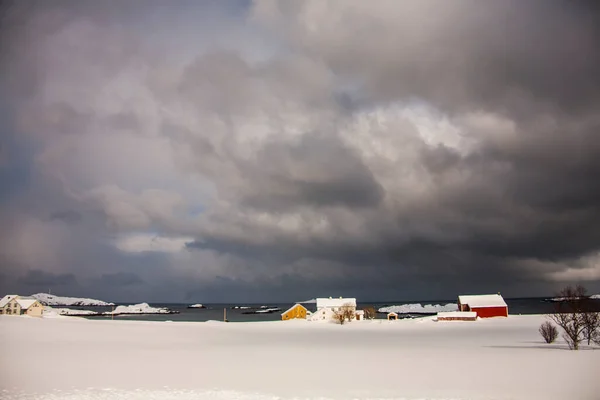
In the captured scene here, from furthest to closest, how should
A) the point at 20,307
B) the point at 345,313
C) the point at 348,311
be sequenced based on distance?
the point at 20,307
the point at 348,311
the point at 345,313

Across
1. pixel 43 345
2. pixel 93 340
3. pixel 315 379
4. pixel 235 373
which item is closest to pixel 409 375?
pixel 315 379

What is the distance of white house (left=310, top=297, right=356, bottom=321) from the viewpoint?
86188 mm

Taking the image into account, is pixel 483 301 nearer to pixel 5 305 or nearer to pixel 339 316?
pixel 339 316

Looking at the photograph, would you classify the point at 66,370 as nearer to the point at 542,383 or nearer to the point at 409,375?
the point at 409,375

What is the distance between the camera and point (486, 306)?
86.0 meters

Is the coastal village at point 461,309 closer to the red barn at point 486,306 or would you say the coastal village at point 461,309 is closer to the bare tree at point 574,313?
the red barn at point 486,306

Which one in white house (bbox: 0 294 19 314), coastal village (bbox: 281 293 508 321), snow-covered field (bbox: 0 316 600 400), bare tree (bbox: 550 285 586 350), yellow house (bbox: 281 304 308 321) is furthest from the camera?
white house (bbox: 0 294 19 314)

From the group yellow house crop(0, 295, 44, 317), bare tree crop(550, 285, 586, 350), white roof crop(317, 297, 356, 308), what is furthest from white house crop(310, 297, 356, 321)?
yellow house crop(0, 295, 44, 317)

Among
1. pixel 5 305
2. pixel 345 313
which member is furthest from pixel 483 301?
pixel 5 305

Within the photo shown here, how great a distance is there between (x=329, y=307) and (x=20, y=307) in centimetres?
6618

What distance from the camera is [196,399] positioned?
16484 mm

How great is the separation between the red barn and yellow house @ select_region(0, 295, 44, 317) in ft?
291

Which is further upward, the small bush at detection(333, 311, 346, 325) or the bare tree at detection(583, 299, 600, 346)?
the bare tree at detection(583, 299, 600, 346)

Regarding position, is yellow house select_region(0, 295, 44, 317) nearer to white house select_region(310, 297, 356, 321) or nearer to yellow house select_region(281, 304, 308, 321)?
yellow house select_region(281, 304, 308, 321)
